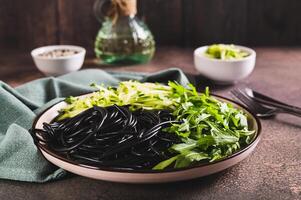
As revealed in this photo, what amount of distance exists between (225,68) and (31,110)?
25.5 inches

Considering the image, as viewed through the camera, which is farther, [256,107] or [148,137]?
[256,107]

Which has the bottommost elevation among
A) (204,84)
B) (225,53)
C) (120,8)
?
(204,84)

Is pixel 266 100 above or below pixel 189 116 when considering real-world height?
below

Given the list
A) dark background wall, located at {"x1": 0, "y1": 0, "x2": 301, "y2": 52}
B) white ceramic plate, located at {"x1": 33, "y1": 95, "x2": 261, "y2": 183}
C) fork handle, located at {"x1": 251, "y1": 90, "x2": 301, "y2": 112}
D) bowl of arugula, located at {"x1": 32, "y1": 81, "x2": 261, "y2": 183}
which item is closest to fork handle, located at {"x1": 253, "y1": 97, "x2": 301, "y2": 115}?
fork handle, located at {"x1": 251, "y1": 90, "x2": 301, "y2": 112}

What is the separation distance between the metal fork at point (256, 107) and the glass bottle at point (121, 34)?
0.58 m

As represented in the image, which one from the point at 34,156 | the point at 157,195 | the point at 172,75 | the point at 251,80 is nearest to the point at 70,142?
the point at 34,156

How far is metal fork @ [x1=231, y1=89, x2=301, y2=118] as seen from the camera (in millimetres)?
1437

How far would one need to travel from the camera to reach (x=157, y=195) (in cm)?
102

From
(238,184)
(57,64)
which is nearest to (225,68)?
(57,64)

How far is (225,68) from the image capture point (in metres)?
1.71

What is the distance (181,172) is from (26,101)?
25.0 inches

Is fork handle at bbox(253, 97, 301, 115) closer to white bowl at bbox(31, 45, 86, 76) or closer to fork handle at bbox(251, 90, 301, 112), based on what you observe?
fork handle at bbox(251, 90, 301, 112)

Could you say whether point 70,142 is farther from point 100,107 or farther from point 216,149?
point 216,149

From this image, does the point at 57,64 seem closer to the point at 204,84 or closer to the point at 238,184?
the point at 204,84
